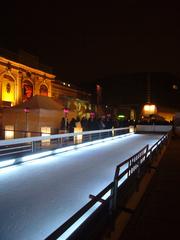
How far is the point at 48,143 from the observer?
12609mm

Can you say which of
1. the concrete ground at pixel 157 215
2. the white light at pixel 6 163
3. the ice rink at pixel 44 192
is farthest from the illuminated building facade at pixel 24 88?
the concrete ground at pixel 157 215

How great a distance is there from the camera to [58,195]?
426 cm

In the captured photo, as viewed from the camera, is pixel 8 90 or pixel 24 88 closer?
pixel 8 90

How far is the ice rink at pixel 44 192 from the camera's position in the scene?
3.05 m

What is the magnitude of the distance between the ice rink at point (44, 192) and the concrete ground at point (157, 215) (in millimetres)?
791

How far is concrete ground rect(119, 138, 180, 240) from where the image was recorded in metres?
3.29

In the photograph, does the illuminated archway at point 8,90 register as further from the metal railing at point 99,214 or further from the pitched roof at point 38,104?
the metal railing at point 99,214

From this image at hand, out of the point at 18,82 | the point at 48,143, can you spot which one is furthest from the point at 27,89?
the point at 48,143

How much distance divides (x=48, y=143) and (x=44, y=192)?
8.28m

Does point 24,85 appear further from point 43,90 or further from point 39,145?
point 39,145

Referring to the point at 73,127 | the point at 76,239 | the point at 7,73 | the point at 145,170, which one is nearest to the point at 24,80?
the point at 7,73

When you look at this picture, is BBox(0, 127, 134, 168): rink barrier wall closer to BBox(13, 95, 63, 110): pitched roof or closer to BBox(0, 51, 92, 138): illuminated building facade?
BBox(0, 51, 92, 138): illuminated building facade

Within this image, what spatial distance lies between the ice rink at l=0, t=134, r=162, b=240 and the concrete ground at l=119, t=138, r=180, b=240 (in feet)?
2.59

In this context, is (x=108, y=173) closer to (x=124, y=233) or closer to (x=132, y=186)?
(x=132, y=186)
